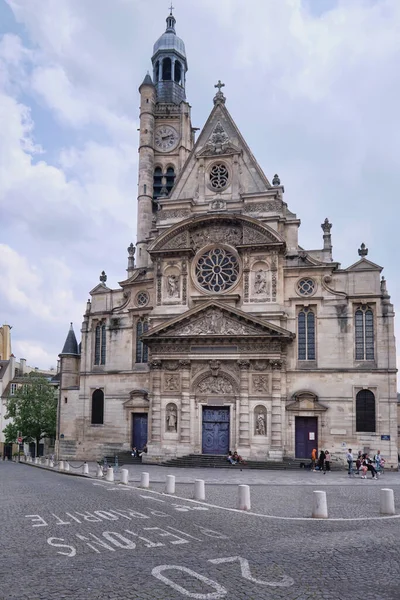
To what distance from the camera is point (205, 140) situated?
44.3 meters

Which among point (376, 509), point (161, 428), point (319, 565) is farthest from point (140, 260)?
point (319, 565)

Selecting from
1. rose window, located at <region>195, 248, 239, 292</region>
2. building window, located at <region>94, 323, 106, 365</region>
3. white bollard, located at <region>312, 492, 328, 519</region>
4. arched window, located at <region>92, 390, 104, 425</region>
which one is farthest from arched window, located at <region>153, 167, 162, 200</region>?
white bollard, located at <region>312, 492, 328, 519</region>

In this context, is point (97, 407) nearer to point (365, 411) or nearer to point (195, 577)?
point (365, 411)

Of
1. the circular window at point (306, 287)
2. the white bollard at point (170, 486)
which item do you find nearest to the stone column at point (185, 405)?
the circular window at point (306, 287)

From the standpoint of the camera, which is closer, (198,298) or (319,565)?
(319,565)

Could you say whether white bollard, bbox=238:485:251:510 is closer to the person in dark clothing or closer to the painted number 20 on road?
the painted number 20 on road

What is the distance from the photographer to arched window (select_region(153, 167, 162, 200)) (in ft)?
185

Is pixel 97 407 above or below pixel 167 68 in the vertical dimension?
below

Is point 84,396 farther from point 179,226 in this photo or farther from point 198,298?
point 179,226

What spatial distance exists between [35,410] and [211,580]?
5087 centimetres

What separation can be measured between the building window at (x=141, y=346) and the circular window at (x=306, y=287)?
11309mm

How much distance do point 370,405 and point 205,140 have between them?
72.8 feet

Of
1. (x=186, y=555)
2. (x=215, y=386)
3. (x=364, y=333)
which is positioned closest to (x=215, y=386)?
(x=215, y=386)

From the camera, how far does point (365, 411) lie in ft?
121
